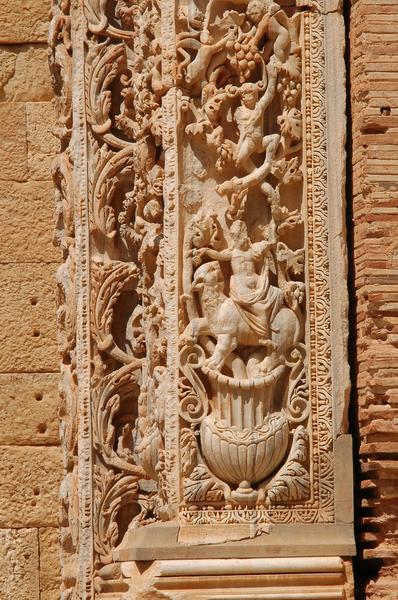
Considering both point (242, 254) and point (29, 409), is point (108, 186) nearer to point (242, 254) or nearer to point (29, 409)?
point (242, 254)

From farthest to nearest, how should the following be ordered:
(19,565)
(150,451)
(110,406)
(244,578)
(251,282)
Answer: (19,565) → (110,406) → (150,451) → (251,282) → (244,578)

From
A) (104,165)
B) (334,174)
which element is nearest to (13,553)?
(104,165)

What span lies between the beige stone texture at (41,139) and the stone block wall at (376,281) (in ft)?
6.42

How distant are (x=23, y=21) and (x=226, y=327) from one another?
2483 millimetres

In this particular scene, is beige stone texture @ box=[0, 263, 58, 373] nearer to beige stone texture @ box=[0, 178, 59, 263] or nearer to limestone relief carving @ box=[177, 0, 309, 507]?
beige stone texture @ box=[0, 178, 59, 263]

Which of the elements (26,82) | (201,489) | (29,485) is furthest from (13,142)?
(201,489)

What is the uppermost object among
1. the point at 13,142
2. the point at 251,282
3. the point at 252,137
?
the point at 13,142

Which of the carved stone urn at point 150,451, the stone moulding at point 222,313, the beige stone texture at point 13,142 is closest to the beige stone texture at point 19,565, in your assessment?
the stone moulding at point 222,313

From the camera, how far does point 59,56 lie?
788 centimetres

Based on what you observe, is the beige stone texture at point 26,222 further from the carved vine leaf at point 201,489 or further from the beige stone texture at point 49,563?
the carved vine leaf at point 201,489

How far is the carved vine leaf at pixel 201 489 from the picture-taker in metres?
6.56

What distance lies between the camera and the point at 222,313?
665 centimetres

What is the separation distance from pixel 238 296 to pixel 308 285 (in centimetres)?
26

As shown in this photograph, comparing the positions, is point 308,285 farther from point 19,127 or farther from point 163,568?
point 19,127
